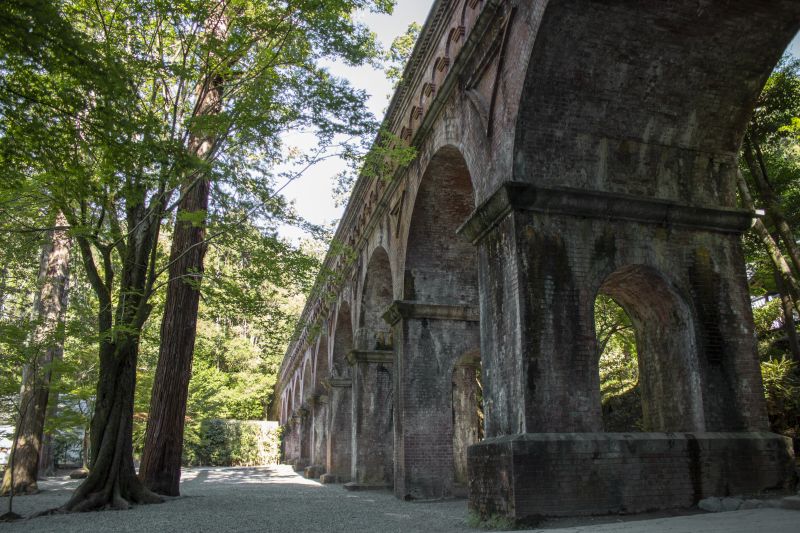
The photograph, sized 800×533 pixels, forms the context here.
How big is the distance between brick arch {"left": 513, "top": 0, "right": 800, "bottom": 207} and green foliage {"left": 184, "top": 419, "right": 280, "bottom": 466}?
30.0m

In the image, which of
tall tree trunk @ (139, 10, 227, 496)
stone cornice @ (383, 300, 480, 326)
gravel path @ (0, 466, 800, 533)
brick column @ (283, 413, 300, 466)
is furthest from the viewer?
brick column @ (283, 413, 300, 466)

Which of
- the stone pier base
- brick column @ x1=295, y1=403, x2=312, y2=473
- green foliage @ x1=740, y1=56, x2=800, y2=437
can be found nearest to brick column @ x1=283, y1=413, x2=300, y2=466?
brick column @ x1=295, y1=403, x2=312, y2=473

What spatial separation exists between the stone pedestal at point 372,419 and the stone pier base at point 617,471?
7.99 metres

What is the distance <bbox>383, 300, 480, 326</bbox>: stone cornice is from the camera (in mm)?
11555

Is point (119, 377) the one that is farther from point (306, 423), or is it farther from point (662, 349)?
point (306, 423)

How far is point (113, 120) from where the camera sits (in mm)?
5223

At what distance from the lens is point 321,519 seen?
26.3 feet

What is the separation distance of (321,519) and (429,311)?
475 cm

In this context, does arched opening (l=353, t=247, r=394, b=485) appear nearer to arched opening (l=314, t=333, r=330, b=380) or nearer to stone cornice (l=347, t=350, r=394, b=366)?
stone cornice (l=347, t=350, r=394, b=366)

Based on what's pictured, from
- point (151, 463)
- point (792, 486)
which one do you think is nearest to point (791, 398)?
point (792, 486)

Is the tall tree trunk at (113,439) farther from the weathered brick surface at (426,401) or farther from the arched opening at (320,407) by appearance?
the arched opening at (320,407)

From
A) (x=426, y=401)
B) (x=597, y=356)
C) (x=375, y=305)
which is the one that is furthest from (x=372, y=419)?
(x=597, y=356)

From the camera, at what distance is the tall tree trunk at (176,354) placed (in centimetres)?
1074

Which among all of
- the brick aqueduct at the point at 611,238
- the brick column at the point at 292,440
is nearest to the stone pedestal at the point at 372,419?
the brick aqueduct at the point at 611,238
